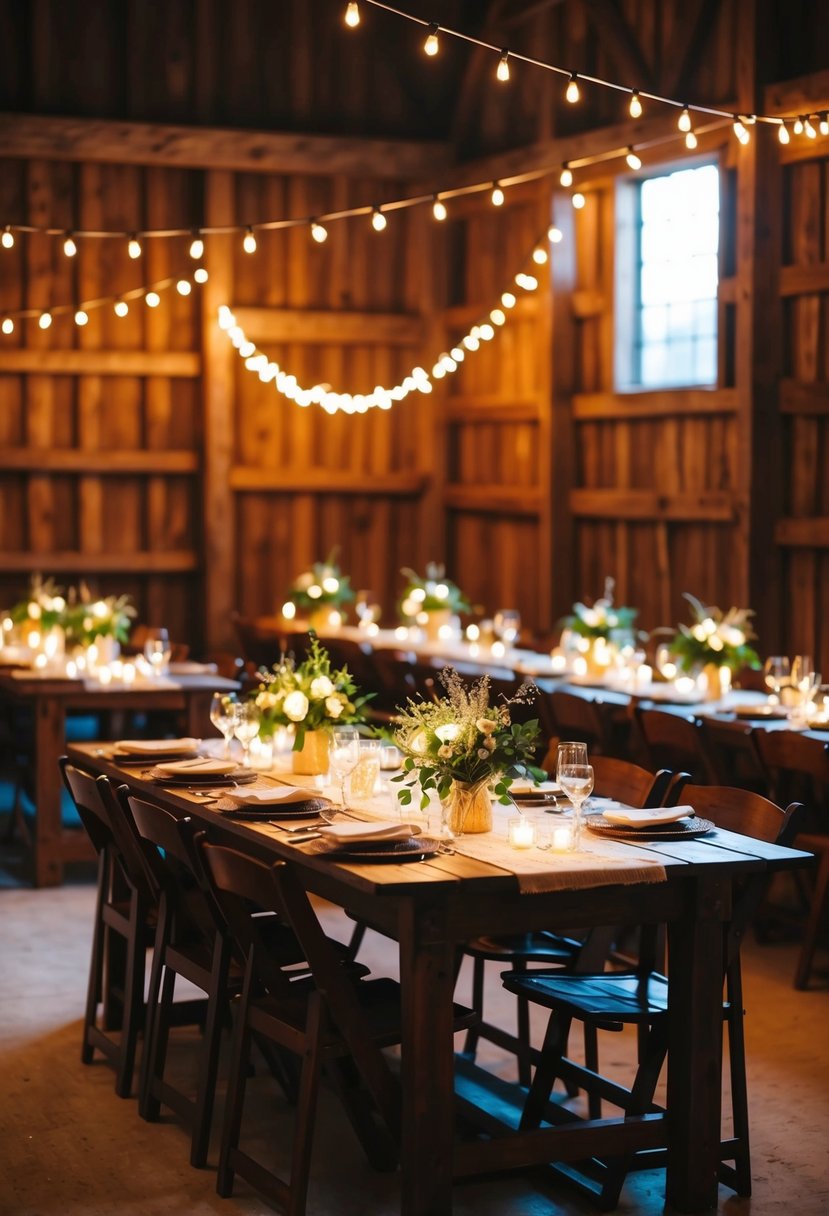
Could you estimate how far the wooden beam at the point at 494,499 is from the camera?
35.8 ft

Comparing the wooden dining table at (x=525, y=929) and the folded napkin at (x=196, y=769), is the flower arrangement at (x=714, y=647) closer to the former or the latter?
the folded napkin at (x=196, y=769)

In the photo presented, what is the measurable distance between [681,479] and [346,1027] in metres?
6.12

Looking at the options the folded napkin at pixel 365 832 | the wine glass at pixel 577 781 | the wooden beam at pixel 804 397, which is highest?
the wooden beam at pixel 804 397

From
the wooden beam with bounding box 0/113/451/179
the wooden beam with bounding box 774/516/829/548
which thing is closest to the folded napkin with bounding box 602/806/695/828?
the wooden beam with bounding box 774/516/829/548

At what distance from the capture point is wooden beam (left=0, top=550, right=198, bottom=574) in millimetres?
11250

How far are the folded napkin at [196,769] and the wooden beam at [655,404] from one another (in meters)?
Answer: 4.60

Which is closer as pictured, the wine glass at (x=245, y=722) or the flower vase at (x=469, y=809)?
the flower vase at (x=469, y=809)

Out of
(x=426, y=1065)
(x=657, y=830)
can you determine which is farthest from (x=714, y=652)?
(x=426, y=1065)

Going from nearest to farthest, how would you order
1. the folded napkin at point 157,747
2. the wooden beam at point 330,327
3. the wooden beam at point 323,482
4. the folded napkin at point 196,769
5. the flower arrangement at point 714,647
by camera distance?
the folded napkin at point 196,769
the folded napkin at point 157,747
the flower arrangement at point 714,647
the wooden beam at point 330,327
the wooden beam at point 323,482

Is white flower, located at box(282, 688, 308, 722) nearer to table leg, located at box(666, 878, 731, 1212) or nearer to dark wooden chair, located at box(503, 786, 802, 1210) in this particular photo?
dark wooden chair, located at box(503, 786, 802, 1210)

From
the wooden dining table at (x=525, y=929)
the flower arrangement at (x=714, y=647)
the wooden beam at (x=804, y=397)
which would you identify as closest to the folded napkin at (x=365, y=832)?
the wooden dining table at (x=525, y=929)

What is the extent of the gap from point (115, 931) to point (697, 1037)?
2.09m

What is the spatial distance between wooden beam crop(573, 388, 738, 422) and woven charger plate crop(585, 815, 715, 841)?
490 cm

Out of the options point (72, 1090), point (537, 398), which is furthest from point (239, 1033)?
point (537, 398)
